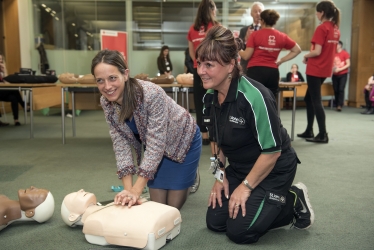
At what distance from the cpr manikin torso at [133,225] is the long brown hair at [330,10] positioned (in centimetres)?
285

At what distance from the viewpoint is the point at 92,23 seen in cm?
868

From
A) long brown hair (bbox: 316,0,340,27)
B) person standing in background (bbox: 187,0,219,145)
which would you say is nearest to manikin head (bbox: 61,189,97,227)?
person standing in background (bbox: 187,0,219,145)

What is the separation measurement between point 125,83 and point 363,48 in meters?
7.89

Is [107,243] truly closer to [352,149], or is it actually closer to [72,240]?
[72,240]

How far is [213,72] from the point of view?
145 cm

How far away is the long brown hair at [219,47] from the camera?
55.7 inches

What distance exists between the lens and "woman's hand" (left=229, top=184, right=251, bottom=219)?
4.92 feet

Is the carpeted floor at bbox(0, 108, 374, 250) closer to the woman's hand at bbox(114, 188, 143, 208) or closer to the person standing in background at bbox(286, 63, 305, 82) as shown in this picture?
the woman's hand at bbox(114, 188, 143, 208)

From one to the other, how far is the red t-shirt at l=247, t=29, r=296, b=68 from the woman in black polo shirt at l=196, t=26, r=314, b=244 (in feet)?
6.27

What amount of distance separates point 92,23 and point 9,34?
176 centimetres

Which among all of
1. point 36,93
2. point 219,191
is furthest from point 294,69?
point 219,191

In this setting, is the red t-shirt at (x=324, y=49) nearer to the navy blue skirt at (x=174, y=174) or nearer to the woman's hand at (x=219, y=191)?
the navy blue skirt at (x=174, y=174)

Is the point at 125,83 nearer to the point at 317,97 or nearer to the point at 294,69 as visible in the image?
the point at 317,97

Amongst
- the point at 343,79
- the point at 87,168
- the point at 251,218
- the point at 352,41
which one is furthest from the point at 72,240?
the point at 352,41
